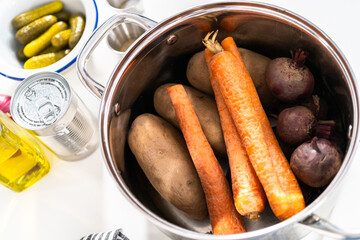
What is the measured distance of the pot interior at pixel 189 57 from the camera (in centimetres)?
64

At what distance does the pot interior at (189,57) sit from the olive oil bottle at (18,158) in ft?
0.76

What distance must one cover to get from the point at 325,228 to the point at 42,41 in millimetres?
794

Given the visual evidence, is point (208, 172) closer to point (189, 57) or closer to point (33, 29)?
point (189, 57)

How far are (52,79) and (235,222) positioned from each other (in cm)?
46

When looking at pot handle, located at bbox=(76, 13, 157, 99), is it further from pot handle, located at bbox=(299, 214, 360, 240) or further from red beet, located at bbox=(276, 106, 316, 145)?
pot handle, located at bbox=(299, 214, 360, 240)

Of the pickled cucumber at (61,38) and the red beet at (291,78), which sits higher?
the red beet at (291,78)

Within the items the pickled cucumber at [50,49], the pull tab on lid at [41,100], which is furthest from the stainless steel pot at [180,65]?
the pickled cucumber at [50,49]

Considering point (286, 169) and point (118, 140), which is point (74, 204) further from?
point (286, 169)

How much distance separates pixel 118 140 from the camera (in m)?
0.70

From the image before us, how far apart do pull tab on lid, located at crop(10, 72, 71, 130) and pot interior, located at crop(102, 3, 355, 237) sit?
0.13 m

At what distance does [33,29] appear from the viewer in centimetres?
96

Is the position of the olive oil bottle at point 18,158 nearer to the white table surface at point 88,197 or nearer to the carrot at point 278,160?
the white table surface at point 88,197

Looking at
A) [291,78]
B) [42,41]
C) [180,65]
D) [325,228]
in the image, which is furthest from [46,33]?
[325,228]

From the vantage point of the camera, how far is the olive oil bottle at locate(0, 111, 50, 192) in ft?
2.50
